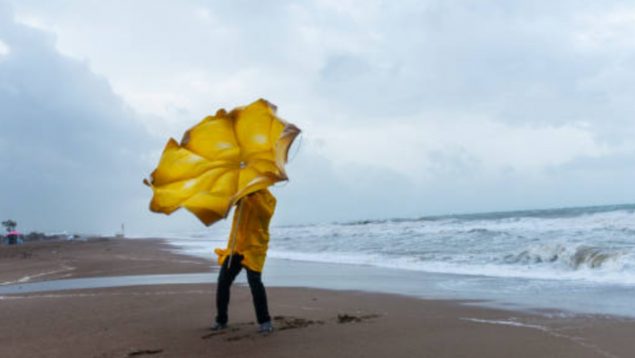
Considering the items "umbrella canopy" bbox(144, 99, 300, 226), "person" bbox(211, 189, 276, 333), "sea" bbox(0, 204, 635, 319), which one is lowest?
"sea" bbox(0, 204, 635, 319)

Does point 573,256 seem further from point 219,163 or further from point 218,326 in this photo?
point 219,163

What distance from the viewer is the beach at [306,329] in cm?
480

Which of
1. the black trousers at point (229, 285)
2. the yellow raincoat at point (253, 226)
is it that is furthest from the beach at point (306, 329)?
the yellow raincoat at point (253, 226)

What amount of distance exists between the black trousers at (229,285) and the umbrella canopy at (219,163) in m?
0.68

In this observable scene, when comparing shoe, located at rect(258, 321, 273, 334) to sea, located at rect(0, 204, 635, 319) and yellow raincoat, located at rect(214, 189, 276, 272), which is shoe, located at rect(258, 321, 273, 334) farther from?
sea, located at rect(0, 204, 635, 319)

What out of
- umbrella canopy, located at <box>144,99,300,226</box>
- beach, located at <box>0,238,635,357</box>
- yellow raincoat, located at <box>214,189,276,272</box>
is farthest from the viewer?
yellow raincoat, located at <box>214,189,276,272</box>

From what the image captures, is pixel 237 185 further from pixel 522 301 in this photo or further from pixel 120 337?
pixel 522 301

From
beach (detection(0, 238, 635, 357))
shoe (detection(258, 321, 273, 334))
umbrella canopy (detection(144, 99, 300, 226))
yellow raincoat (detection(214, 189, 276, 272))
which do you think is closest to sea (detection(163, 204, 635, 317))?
beach (detection(0, 238, 635, 357))

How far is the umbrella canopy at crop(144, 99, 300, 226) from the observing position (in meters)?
5.24

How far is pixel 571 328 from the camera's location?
5422 millimetres

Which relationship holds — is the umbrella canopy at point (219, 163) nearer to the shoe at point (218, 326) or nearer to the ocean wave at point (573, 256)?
the shoe at point (218, 326)

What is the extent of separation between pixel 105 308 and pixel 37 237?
5088 cm

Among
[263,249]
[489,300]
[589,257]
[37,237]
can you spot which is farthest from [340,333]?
[37,237]

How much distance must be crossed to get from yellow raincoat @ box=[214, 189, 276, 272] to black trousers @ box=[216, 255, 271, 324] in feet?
0.35
